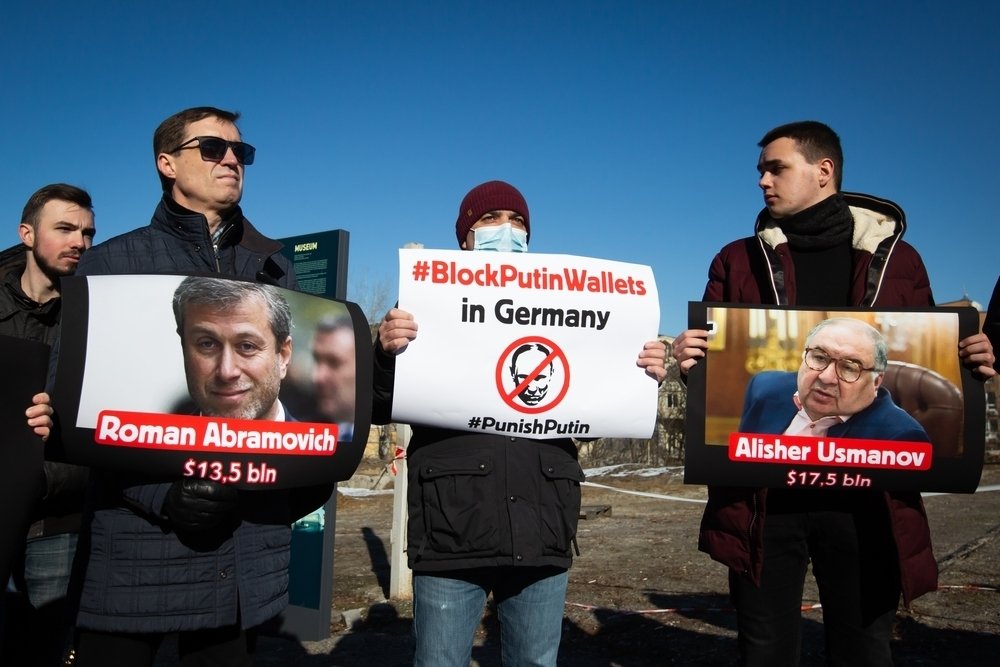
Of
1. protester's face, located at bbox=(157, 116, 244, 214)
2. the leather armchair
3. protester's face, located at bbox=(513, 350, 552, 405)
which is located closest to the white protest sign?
protester's face, located at bbox=(513, 350, 552, 405)

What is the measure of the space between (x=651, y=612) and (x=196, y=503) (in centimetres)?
443

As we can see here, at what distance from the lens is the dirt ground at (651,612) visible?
4992 millimetres

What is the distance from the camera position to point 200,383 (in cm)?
233

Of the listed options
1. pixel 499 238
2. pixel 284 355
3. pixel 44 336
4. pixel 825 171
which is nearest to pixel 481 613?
pixel 284 355

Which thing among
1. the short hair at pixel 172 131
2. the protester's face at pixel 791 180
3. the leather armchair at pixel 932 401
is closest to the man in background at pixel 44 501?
the short hair at pixel 172 131

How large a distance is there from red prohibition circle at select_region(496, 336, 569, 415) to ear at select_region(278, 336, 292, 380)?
0.68 m

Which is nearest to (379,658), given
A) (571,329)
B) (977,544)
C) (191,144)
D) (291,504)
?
(291,504)

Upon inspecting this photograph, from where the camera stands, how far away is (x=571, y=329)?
9.12ft

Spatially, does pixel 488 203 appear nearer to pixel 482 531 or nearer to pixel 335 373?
pixel 335 373

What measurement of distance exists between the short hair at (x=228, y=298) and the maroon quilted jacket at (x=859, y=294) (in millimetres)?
1592

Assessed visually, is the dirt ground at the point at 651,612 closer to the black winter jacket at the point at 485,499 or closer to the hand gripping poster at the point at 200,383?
the black winter jacket at the point at 485,499

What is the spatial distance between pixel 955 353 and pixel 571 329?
1.30 metres

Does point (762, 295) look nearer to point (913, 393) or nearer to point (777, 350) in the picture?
point (777, 350)

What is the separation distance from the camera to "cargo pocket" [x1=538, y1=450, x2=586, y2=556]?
2.60m
